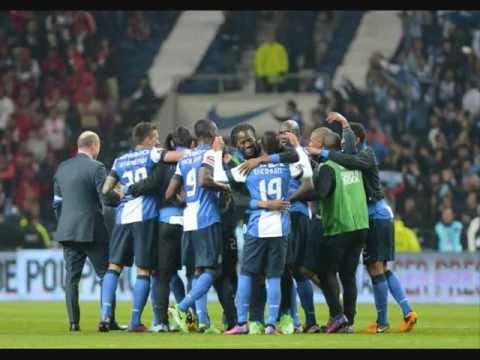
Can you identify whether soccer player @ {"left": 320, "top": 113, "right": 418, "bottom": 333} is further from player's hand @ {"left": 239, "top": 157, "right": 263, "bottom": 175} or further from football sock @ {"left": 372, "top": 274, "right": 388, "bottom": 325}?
player's hand @ {"left": 239, "top": 157, "right": 263, "bottom": 175}

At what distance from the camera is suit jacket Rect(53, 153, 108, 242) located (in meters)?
19.7

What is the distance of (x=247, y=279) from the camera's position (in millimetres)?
18531

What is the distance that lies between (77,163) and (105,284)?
1.50m

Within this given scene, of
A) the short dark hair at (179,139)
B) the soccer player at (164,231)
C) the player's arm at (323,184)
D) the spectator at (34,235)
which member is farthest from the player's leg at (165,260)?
the spectator at (34,235)

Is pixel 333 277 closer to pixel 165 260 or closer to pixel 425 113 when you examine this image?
pixel 165 260

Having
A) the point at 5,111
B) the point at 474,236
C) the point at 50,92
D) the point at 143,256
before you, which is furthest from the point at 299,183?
the point at 50,92

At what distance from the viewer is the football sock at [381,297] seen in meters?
19.5

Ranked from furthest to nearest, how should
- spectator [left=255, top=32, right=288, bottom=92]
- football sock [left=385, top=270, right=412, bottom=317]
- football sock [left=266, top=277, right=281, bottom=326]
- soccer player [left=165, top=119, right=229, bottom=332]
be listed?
spectator [left=255, top=32, right=288, bottom=92], football sock [left=385, top=270, right=412, bottom=317], soccer player [left=165, top=119, right=229, bottom=332], football sock [left=266, top=277, right=281, bottom=326]

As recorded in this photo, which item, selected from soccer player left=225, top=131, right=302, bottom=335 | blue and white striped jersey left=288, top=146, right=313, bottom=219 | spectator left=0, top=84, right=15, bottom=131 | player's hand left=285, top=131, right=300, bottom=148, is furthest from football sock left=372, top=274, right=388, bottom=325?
spectator left=0, top=84, right=15, bottom=131

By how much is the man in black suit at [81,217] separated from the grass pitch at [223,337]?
2.32 ft

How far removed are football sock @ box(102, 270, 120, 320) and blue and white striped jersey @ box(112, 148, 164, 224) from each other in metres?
0.62

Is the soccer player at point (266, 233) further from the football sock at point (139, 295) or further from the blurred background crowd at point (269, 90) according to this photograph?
the blurred background crowd at point (269, 90)

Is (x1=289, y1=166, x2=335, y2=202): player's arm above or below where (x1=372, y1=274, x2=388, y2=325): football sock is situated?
above
